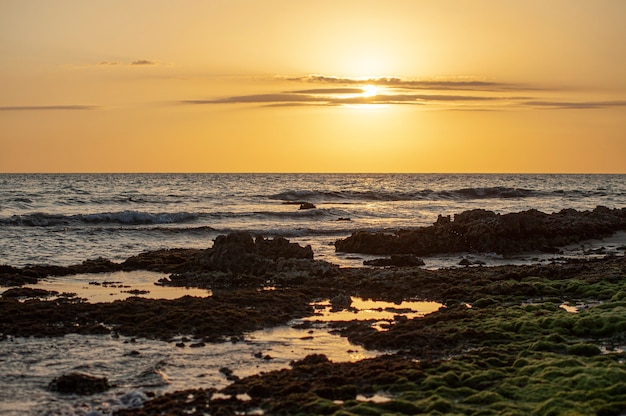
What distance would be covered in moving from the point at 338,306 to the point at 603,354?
8.43 metres

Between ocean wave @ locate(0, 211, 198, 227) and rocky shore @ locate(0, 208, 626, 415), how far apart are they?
79.6 ft

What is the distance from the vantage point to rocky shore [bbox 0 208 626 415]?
12984 millimetres

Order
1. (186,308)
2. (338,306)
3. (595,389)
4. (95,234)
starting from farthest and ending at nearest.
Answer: (95,234) < (338,306) < (186,308) < (595,389)

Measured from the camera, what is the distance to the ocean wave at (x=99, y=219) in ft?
177

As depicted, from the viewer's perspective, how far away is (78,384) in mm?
13750

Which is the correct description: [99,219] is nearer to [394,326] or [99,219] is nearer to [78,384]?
[394,326]

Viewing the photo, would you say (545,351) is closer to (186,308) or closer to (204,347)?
(204,347)

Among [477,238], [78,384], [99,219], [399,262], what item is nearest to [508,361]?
[78,384]

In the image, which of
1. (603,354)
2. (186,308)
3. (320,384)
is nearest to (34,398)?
(320,384)

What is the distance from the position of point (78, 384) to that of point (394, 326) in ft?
26.5

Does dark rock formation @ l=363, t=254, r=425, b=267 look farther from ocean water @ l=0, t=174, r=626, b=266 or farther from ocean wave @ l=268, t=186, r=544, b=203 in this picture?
ocean wave @ l=268, t=186, r=544, b=203

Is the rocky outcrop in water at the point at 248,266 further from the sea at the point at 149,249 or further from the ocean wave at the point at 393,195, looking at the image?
the ocean wave at the point at 393,195

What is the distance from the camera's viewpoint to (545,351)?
16.0m

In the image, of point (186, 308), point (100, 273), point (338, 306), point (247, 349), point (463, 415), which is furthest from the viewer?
point (100, 273)
